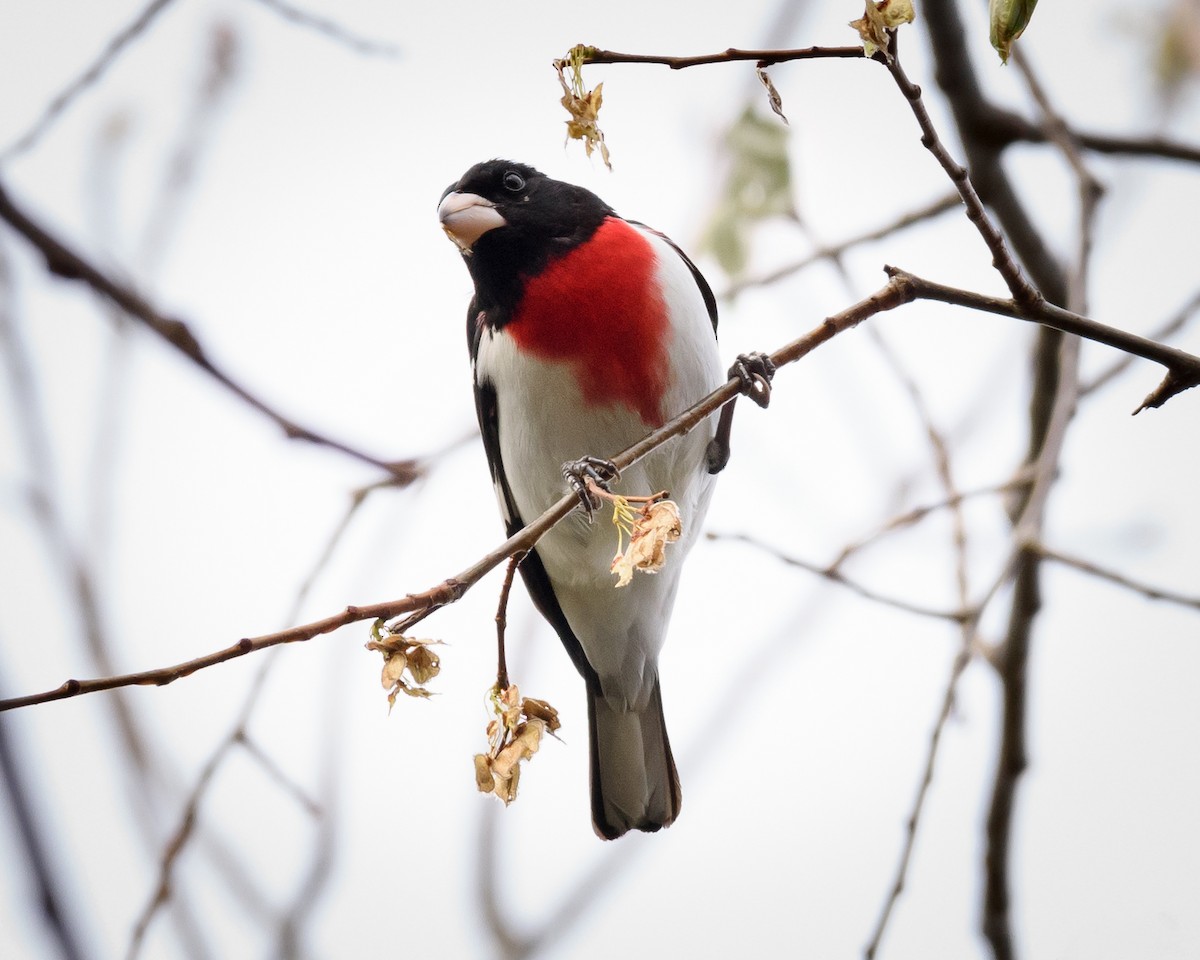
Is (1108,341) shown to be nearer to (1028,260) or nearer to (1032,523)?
(1032,523)

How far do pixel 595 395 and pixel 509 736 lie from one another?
1419 millimetres

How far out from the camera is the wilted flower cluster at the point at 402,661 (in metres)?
1.63

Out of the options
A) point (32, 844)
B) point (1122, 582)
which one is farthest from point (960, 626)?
point (32, 844)

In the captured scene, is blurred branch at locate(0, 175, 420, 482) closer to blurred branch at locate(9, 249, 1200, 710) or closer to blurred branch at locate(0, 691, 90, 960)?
blurred branch at locate(9, 249, 1200, 710)

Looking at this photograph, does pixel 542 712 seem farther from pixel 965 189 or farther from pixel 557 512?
pixel 965 189

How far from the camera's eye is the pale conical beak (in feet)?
10.6

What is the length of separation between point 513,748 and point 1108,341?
40.5 inches

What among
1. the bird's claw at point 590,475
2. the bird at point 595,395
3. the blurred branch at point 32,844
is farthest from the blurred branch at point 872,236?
the blurred branch at point 32,844

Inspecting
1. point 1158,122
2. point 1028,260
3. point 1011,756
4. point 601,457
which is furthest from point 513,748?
point 1158,122

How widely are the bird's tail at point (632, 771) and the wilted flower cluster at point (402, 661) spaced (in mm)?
1934

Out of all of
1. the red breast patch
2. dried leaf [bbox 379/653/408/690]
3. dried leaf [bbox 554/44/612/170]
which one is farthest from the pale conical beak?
dried leaf [bbox 379/653/408/690]

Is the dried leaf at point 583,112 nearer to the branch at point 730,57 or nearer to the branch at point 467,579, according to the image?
the branch at point 730,57

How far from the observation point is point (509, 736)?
70.7 inches

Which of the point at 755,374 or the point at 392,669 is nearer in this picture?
the point at 392,669
